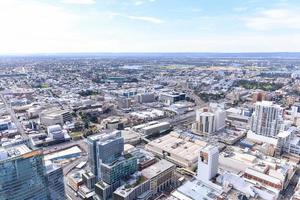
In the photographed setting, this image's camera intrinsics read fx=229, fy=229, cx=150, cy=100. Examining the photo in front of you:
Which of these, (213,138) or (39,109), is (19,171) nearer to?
(213,138)

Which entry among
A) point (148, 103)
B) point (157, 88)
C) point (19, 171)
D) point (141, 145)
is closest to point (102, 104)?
point (148, 103)

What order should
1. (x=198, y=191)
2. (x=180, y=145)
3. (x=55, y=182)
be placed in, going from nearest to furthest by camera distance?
(x=55, y=182) → (x=198, y=191) → (x=180, y=145)

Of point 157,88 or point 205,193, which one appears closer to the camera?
point 205,193

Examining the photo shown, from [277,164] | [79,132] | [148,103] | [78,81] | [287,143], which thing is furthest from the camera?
[78,81]

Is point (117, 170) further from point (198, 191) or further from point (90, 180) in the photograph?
point (198, 191)

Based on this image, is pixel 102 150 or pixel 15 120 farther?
pixel 15 120

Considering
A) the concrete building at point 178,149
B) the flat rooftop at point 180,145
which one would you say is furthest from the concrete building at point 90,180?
the flat rooftop at point 180,145

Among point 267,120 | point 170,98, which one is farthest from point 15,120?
point 267,120
